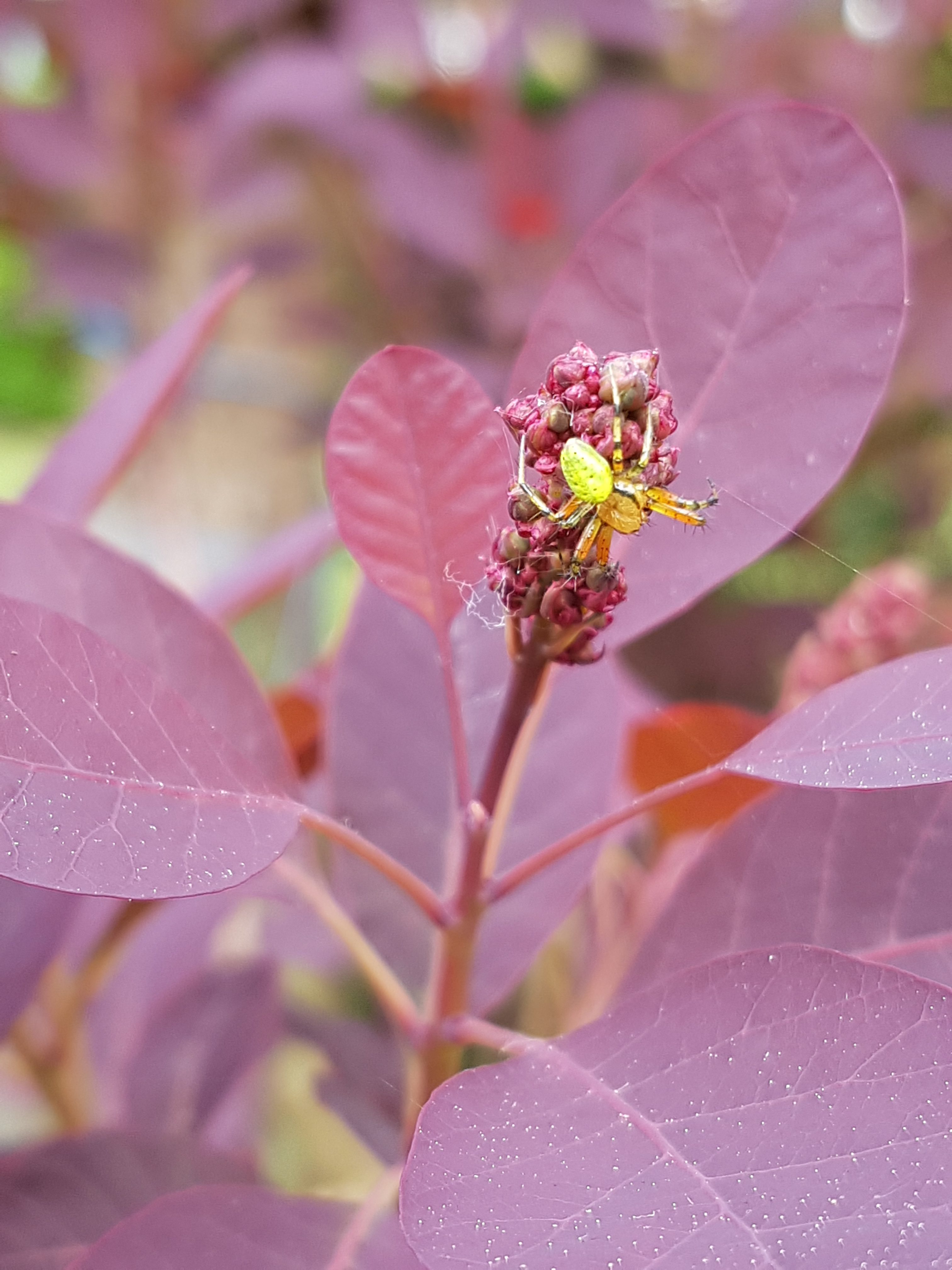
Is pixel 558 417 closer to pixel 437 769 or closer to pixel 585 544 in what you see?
pixel 585 544

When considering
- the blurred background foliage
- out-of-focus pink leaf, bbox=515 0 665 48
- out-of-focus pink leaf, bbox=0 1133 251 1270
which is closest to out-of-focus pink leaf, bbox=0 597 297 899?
out-of-focus pink leaf, bbox=0 1133 251 1270

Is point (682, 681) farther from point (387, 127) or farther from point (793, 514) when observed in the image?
point (793, 514)

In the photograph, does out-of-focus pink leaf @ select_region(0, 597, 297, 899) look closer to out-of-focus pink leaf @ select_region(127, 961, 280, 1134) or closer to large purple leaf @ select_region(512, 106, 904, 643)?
large purple leaf @ select_region(512, 106, 904, 643)

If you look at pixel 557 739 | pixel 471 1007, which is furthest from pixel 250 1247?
pixel 557 739

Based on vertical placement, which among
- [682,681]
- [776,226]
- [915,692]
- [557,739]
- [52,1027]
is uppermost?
[776,226]

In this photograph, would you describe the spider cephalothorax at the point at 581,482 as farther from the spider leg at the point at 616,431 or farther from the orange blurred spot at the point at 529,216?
the orange blurred spot at the point at 529,216

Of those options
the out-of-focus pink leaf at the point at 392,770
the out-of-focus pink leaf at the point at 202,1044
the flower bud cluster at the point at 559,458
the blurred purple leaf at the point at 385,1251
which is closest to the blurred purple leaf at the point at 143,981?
the out-of-focus pink leaf at the point at 202,1044
